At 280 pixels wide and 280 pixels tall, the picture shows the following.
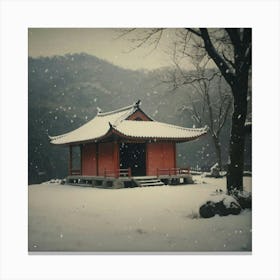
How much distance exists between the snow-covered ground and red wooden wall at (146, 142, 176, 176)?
0.39m

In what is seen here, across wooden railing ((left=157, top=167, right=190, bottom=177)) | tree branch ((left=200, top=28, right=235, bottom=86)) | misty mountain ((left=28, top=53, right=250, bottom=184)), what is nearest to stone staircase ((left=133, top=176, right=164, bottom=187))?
wooden railing ((left=157, top=167, right=190, bottom=177))

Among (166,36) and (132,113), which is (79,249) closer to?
(132,113)

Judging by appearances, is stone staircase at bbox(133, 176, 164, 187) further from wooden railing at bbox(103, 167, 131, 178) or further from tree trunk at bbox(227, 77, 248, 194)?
tree trunk at bbox(227, 77, 248, 194)

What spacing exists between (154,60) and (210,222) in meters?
1.90

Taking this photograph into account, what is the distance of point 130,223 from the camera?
390 cm

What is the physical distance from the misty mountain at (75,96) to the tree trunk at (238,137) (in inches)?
3.5

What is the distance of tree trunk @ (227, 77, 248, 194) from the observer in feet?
13.1

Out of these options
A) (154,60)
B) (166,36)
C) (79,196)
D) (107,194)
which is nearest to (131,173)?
(107,194)

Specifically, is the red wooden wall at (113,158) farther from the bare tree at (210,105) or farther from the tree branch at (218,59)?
the tree branch at (218,59)

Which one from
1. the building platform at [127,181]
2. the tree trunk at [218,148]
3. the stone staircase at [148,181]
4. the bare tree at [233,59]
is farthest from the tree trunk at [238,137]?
the stone staircase at [148,181]

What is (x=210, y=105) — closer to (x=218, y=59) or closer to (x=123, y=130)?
(x=218, y=59)

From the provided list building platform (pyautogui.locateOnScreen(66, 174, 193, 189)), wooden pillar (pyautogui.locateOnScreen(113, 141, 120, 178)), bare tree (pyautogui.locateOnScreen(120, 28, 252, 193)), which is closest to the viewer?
bare tree (pyautogui.locateOnScreen(120, 28, 252, 193))
